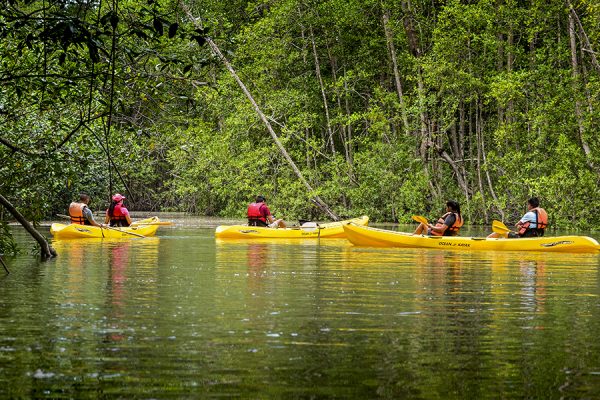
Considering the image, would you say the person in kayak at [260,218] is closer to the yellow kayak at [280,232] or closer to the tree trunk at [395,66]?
the yellow kayak at [280,232]

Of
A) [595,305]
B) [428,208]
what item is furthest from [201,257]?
[428,208]

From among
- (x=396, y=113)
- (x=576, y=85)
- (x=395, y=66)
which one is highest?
(x=395, y=66)

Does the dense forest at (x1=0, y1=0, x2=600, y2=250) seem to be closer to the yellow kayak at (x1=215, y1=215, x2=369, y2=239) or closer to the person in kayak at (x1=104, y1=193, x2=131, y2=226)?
the person in kayak at (x1=104, y1=193, x2=131, y2=226)

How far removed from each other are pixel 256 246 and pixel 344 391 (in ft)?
54.3

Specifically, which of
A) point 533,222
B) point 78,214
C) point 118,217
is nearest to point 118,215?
point 118,217

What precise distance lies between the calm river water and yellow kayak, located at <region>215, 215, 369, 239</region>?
9439 mm

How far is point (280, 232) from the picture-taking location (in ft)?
86.4

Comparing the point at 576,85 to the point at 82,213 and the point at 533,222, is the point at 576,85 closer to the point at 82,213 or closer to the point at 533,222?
the point at 533,222

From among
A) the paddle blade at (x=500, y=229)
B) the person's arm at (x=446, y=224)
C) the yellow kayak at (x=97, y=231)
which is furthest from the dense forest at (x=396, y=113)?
the person's arm at (x=446, y=224)

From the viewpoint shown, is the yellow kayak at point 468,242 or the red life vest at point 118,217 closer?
the yellow kayak at point 468,242

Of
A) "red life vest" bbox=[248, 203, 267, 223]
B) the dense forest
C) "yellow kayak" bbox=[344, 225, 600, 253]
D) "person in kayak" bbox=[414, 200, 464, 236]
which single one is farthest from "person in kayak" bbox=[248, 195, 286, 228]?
"person in kayak" bbox=[414, 200, 464, 236]

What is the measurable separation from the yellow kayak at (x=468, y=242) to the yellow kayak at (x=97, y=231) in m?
5.59

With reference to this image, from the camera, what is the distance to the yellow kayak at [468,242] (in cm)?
2114

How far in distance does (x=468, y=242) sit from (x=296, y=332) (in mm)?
13429
